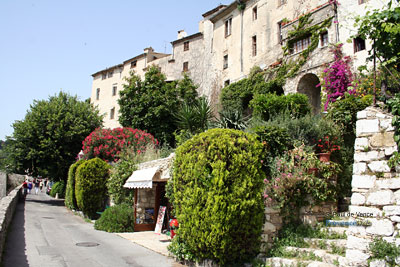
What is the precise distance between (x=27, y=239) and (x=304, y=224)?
8955 mm

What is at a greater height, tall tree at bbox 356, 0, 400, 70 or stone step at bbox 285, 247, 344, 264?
tall tree at bbox 356, 0, 400, 70

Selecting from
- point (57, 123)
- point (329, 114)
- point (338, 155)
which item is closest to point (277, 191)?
point (338, 155)

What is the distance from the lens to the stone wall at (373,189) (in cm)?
527

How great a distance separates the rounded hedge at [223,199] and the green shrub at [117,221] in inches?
221

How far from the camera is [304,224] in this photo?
7.71m

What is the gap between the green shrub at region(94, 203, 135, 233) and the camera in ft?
40.5

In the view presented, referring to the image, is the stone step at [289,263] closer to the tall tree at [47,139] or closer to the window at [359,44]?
the window at [359,44]

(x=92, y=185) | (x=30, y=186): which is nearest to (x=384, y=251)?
(x=92, y=185)

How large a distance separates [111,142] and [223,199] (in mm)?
15029

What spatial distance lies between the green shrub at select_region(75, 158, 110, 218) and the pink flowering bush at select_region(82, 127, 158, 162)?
3650 millimetres

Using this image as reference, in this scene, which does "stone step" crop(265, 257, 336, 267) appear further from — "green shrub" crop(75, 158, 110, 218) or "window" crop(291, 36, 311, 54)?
"window" crop(291, 36, 311, 54)

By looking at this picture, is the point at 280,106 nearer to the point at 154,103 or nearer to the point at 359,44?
the point at 359,44

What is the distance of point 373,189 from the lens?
554cm

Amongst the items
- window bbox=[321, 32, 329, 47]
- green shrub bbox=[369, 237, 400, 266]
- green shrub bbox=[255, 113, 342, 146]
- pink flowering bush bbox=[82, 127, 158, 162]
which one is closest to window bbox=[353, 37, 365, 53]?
window bbox=[321, 32, 329, 47]
